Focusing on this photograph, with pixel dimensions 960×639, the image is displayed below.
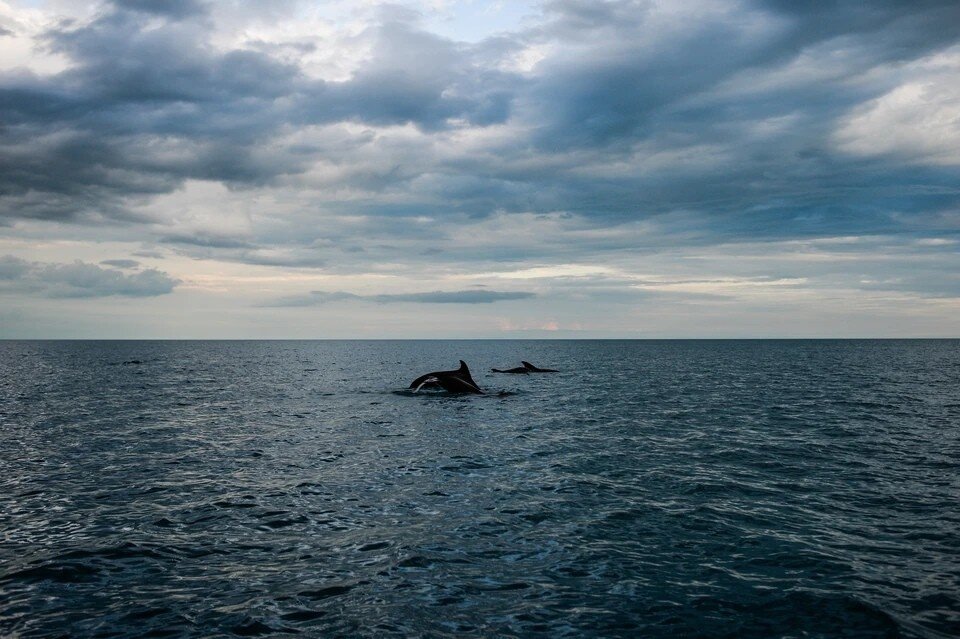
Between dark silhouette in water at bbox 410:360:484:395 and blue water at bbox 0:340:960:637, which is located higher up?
dark silhouette in water at bbox 410:360:484:395

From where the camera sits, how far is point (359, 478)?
21.0 metres

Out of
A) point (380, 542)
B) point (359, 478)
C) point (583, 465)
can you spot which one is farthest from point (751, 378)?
point (380, 542)

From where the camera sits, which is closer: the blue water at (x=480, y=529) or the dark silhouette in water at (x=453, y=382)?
the blue water at (x=480, y=529)

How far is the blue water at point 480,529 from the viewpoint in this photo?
10367 mm

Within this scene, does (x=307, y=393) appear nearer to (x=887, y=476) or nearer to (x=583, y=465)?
(x=583, y=465)

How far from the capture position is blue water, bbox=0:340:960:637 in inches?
408

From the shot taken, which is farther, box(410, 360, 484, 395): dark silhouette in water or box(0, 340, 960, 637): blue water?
box(410, 360, 484, 395): dark silhouette in water

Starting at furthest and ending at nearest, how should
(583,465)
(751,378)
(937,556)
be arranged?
(751,378)
(583,465)
(937,556)

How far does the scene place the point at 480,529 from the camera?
15148 mm

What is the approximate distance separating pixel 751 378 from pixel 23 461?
7365 centimetres

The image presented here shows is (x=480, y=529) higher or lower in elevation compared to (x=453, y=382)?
lower

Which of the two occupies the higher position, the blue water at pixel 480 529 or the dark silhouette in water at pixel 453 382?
the dark silhouette in water at pixel 453 382

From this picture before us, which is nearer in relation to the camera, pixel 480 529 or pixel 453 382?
pixel 480 529

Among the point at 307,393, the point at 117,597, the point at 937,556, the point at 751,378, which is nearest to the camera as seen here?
Answer: the point at 117,597
